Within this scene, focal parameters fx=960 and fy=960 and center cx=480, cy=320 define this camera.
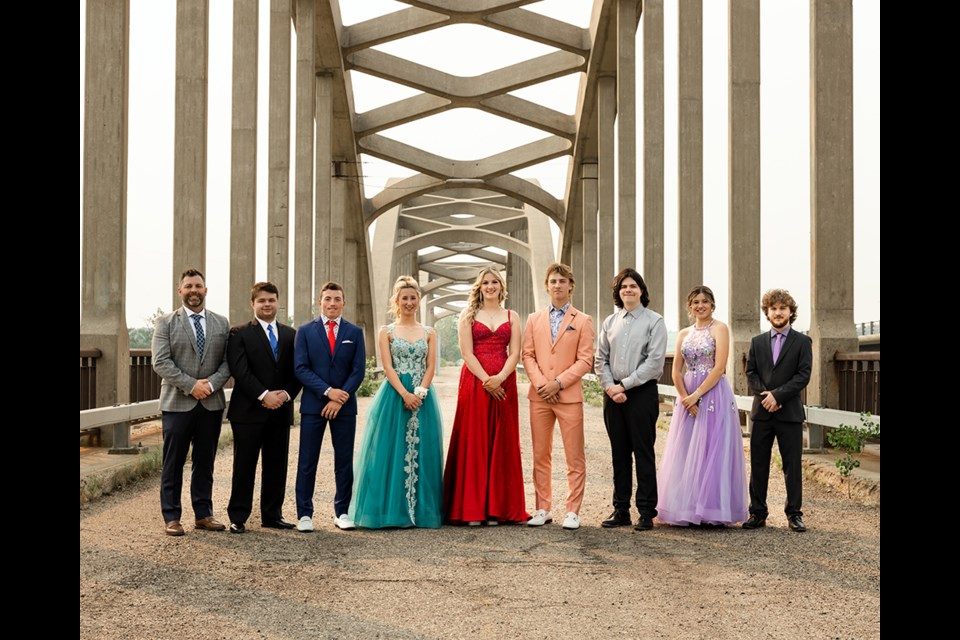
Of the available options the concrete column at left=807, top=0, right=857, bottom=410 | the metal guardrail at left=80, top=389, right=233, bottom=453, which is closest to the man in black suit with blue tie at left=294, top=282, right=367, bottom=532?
the metal guardrail at left=80, top=389, right=233, bottom=453

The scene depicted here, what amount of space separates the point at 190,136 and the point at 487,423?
8.04 m

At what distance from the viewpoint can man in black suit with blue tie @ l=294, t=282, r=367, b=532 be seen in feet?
19.3

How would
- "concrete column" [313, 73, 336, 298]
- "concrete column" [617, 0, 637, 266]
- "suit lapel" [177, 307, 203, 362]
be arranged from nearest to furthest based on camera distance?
"suit lapel" [177, 307, 203, 362] < "concrete column" [313, 73, 336, 298] < "concrete column" [617, 0, 637, 266]

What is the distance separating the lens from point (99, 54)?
9070mm

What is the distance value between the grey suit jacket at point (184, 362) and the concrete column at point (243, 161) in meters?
8.99

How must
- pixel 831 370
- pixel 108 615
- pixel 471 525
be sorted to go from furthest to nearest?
pixel 831 370, pixel 471 525, pixel 108 615

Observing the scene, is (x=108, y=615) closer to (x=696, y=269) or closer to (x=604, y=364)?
(x=604, y=364)

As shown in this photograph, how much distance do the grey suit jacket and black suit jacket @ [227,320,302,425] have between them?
0.08 metres

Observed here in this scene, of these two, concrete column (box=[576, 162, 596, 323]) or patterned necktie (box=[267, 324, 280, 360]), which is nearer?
patterned necktie (box=[267, 324, 280, 360])

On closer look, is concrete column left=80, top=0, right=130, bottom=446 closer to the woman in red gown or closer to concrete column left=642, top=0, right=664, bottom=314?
the woman in red gown

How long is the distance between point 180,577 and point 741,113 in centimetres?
971

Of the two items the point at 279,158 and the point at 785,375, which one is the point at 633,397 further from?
the point at 279,158
